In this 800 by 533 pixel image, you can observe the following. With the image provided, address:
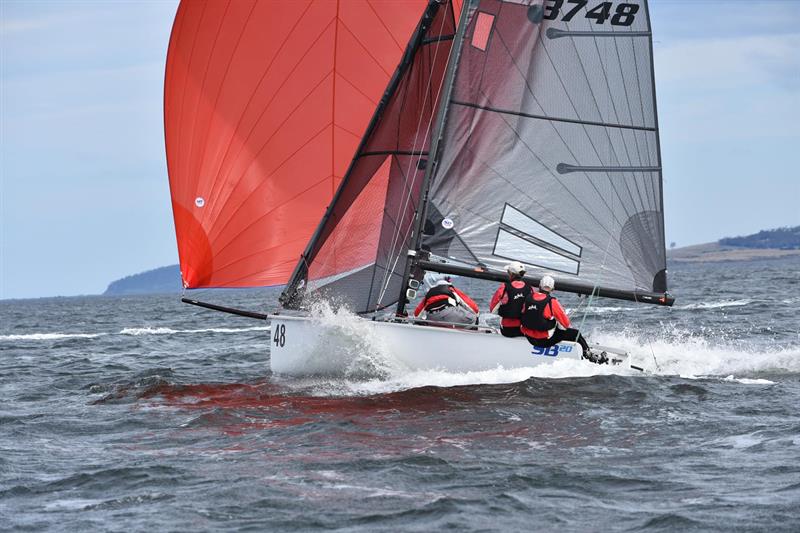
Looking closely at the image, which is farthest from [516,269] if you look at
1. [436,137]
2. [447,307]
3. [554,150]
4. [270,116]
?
[270,116]

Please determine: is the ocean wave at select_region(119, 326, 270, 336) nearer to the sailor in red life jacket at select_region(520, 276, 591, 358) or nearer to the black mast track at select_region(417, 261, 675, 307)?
the black mast track at select_region(417, 261, 675, 307)

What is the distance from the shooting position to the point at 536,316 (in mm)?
10203

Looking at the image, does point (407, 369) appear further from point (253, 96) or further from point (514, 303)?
point (253, 96)

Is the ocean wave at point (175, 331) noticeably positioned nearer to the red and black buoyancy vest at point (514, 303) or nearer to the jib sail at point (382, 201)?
the jib sail at point (382, 201)

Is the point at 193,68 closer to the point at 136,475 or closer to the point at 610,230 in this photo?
the point at 610,230

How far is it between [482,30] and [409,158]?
1.72 metres

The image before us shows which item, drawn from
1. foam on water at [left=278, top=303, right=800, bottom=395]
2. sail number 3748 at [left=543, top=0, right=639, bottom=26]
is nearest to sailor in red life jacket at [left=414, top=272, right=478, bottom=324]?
foam on water at [left=278, top=303, right=800, bottom=395]

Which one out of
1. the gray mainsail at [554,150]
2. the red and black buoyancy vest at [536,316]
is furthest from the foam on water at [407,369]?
the gray mainsail at [554,150]

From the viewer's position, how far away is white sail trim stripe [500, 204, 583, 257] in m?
11.2

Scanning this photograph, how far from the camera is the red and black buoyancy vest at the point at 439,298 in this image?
1098 cm

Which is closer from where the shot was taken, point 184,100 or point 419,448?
point 419,448

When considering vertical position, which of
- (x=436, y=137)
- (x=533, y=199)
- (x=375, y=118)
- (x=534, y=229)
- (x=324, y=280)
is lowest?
(x=324, y=280)

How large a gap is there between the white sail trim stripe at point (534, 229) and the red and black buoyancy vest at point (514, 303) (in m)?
0.98

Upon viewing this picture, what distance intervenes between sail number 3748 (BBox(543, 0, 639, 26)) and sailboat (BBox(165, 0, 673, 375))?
22 millimetres
